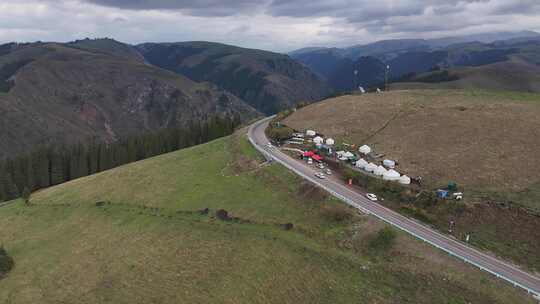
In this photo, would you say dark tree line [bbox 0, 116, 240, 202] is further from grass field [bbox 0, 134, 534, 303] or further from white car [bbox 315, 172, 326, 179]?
white car [bbox 315, 172, 326, 179]

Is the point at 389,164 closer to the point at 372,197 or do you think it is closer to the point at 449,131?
the point at 372,197

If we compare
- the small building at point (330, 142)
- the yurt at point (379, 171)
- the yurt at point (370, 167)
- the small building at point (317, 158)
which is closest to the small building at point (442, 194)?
the yurt at point (379, 171)

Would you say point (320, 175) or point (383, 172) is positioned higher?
point (383, 172)

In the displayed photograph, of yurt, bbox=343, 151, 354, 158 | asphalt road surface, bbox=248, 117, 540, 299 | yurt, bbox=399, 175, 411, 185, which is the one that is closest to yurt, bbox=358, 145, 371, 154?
yurt, bbox=343, 151, 354, 158

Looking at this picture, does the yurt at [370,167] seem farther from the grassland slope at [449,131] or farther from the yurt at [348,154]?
the yurt at [348,154]

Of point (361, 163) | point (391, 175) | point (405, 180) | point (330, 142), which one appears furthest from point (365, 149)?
point (405, 180)

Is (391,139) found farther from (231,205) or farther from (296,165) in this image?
(231,205)

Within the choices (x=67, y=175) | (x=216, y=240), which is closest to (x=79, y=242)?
(x=216, y=240)
